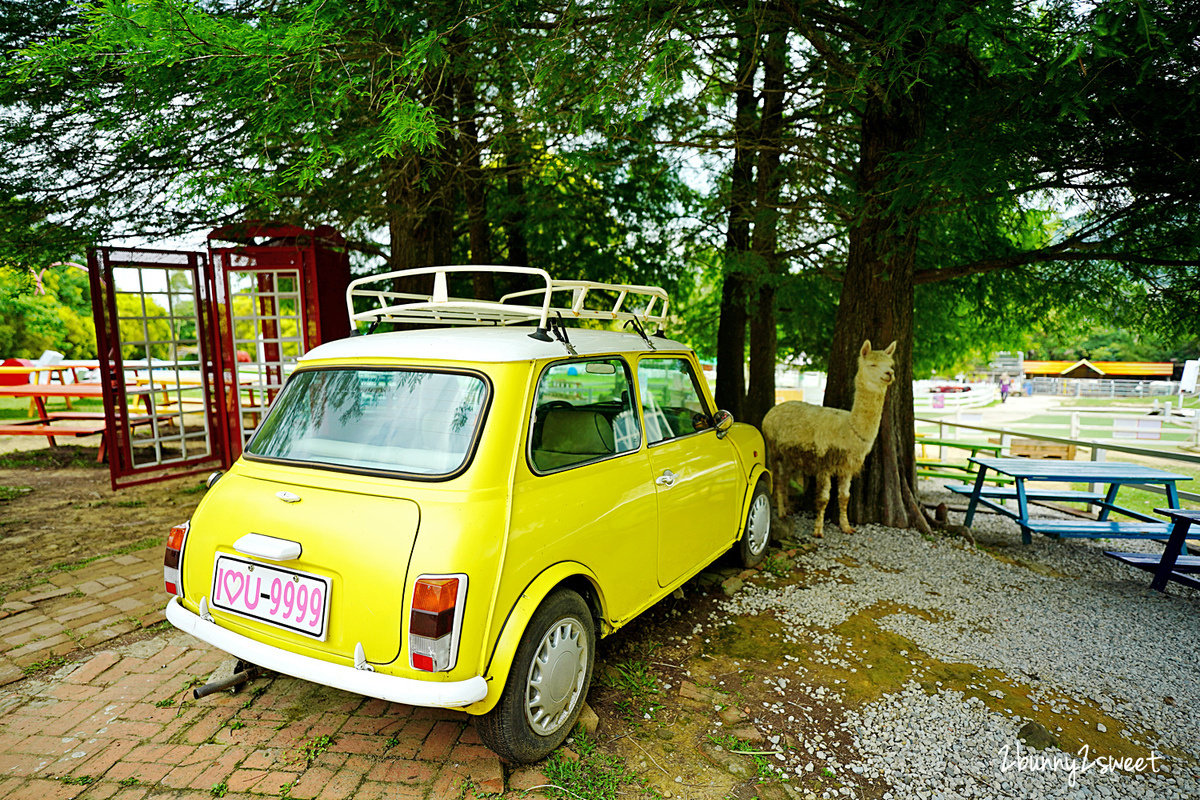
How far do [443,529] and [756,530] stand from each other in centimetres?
353

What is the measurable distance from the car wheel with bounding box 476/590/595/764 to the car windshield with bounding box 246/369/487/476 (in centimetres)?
82

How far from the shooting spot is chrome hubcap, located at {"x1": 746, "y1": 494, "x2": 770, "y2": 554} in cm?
525

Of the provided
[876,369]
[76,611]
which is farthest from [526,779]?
[876,369]

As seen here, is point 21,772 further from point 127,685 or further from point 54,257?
point 54,257

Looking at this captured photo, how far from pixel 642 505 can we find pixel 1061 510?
8.11 metres

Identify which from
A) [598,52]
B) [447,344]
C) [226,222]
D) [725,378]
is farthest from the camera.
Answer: [725,378]

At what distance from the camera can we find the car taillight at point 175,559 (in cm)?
299

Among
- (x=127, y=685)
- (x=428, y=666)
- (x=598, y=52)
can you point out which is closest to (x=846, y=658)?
(x=428, y=666)

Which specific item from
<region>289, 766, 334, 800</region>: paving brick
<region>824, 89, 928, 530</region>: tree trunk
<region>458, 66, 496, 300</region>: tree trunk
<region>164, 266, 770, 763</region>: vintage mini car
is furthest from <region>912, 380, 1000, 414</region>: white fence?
<region>289, 766, 334, 800</region>: paving brick

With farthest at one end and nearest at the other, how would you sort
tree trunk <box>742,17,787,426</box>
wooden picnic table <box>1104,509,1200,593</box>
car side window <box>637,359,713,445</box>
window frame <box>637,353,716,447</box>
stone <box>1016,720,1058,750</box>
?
tree trunk <box>742,17,787,426</box> → wooden picnic table <box>1104,509,1200,593</box> → car side window <box>637,359,713,445</box> → window frame <box>637,353,716,447</box> → stone <box>1016,720,1058,750</box>

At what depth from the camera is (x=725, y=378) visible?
1127 centimetres

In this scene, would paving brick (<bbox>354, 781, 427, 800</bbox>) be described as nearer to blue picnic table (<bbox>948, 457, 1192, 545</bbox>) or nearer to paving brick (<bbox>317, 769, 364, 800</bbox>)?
paving brick (<bbox>317, 769, 364, 800</bbox>)

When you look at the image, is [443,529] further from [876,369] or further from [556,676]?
[876,369]

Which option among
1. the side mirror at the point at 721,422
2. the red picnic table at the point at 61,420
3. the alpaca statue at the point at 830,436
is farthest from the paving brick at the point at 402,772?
the red picnic table at the point at 61,420
